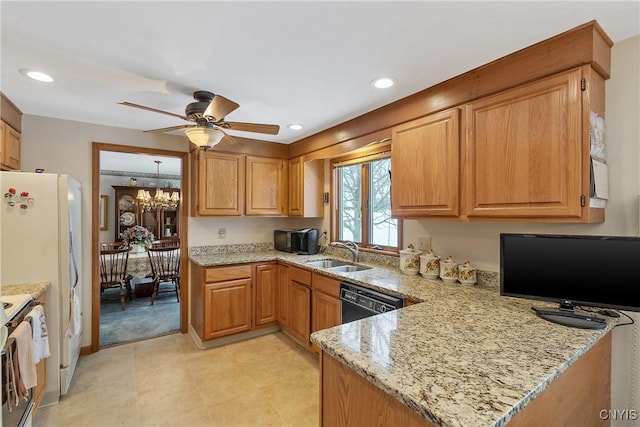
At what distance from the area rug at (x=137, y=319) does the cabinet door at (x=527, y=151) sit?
11.9 ft

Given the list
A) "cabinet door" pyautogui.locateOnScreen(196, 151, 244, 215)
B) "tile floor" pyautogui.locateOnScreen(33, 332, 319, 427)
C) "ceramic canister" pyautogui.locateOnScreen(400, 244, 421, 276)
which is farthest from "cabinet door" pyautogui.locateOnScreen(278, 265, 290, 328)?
"ceramic canister" pyautogui.locateOnScreen(400, 244, 421, 276)

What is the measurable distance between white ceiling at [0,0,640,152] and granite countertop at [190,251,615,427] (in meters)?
1.40

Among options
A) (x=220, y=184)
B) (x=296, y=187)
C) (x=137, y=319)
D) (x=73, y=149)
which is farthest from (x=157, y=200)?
(x=296, y=187)

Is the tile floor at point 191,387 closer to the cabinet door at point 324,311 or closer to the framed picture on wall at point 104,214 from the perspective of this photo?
the cabinet door at point 324,311

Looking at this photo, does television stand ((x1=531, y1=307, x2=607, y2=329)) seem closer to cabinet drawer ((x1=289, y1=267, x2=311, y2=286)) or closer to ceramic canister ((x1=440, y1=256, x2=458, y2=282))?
ceramic canister ((x1=440, y1=256, x2=458, y2=282))

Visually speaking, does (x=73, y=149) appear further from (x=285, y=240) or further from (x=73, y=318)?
(x=285, y=240)

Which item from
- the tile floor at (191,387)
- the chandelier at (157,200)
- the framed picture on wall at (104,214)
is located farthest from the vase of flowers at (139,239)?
the tile floor at (191,387)

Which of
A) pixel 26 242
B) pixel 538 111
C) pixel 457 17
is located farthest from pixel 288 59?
pixel 26 242

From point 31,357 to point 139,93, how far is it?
5.88ft

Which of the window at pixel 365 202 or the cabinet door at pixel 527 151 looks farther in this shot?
the window at pixel 365 202

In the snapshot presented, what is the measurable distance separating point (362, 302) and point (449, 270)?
2.21 feet

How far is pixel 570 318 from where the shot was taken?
4.50ft

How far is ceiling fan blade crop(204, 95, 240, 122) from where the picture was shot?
185cm

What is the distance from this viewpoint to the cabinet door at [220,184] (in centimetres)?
325
